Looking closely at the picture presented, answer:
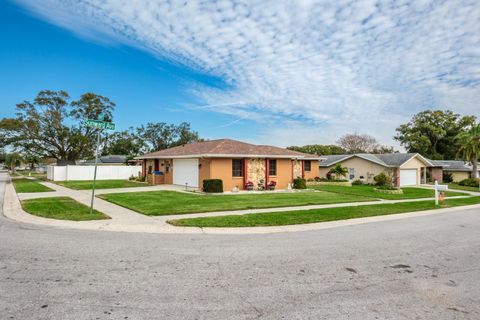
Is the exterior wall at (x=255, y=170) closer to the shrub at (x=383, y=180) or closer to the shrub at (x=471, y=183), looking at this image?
the shrub at (x=383, y=180)

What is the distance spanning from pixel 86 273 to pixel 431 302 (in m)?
5.29

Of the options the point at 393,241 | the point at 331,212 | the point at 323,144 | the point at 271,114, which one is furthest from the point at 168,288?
the point at 323,144

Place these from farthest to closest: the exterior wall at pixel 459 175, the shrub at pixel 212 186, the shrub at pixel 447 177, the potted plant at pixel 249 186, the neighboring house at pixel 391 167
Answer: the shrub at pixel 447 177
the exterior wall at pixel 459 175
the neighboring house at pixel 391 167
the potted plant at pixel 249 186
the shrub at pixel 212 186

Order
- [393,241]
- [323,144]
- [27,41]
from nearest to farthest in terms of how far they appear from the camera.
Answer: [393,241], [27,41], [323,144]

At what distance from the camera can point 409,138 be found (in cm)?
5384

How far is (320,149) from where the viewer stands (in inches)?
2425

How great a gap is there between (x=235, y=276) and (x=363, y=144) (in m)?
63.7

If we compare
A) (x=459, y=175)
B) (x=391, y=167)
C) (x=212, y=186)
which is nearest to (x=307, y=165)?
(x=391, y=167)

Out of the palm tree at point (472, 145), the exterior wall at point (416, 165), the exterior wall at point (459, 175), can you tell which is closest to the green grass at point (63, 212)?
the exterior wall at point (416, 165)

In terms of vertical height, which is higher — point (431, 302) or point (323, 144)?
point (323, 144)

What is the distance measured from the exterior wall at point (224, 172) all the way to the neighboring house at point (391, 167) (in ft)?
55.9

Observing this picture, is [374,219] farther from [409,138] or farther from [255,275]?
[409,138]

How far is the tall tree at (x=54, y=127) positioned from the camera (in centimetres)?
3344

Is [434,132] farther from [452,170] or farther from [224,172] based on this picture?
[224,172]
